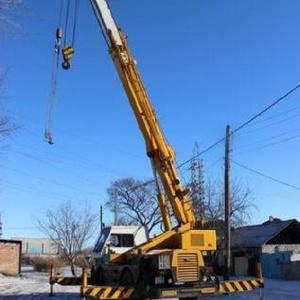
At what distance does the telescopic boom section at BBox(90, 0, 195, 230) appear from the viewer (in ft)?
59.0

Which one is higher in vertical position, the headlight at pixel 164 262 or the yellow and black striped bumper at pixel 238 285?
the headlight at pixel 164 262

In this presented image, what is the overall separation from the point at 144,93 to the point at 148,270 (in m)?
5.77

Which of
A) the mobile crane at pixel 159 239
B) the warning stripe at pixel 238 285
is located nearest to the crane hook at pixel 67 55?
the mobile crane at pixel 159 239

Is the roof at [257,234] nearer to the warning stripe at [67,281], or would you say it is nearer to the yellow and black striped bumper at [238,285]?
the warning stripe at [67,281]

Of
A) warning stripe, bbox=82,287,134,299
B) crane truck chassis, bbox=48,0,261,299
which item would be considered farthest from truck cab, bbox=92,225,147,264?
warning stripe, bbox=82,287,134,299

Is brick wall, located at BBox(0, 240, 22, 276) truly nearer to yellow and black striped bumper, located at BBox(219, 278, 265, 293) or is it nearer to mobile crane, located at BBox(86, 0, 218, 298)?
mobile crane, located at BBox(86, 0, 218, 298)

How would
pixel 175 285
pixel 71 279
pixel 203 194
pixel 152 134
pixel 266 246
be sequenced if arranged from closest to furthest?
pixel 175 285, pixel 152 134, pixel 71 279, pixel 266 246, pixel 203 194

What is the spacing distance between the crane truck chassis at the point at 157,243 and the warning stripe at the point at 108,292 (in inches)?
1.1

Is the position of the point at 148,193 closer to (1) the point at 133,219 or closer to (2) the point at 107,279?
(1) the point at 133,219

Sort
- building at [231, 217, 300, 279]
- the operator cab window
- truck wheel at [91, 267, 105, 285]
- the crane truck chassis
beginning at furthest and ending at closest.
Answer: building at [231, 217, 300, 279]
the operator cab window
truck wheel at [91, 267, 105, 285]
the crane truck chassis

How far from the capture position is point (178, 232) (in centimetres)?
1738

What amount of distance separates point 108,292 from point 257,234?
118ft

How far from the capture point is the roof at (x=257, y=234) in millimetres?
48406

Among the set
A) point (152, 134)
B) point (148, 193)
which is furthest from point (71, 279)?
point (148, 193)
